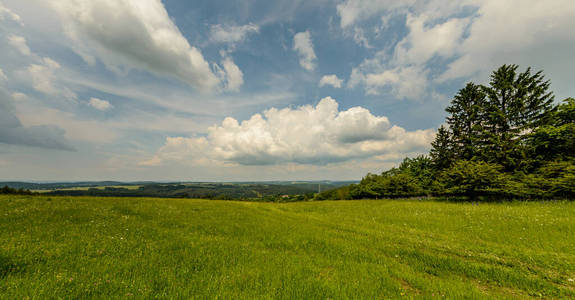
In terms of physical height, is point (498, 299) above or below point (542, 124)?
below

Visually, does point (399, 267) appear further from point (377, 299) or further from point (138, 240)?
point (138, 240)

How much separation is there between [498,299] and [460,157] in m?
48.6

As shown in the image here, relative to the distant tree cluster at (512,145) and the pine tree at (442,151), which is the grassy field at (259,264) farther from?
the pine tree at (442,151)

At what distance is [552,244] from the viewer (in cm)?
1025

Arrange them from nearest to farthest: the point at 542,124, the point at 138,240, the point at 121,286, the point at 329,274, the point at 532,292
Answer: the point at 121,286 < the point at 532,292 < the point at 329,274 < the point at 138,240 < the point at 542,124

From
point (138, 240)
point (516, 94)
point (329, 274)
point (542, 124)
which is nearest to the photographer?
point (329, 274)

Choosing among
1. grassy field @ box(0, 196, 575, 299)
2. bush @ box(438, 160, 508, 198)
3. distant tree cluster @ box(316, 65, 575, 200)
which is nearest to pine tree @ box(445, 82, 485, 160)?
distant tree cluster @ box(316, 65, 575, 200)

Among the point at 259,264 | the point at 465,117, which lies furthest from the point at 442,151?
the point at 259,264

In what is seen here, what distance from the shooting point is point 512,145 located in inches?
1168

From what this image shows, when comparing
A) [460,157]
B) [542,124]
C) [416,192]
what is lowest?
[416,192]

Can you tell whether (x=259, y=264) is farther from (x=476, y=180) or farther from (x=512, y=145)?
(x=512, y=145)

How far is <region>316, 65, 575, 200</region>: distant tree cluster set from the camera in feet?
78.3

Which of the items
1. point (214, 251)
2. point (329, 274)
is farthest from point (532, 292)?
point (214, 251)

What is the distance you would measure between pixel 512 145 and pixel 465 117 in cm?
1397
